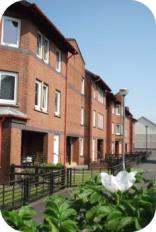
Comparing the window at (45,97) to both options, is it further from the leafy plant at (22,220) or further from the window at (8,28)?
the leafy plant at (22,220)

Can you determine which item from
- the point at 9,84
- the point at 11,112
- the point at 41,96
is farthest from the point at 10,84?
the point at 41,96

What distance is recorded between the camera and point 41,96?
34.6 feet

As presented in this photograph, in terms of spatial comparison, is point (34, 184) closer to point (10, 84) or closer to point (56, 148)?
point (10, 84)

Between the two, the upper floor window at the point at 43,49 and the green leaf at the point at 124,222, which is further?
the upper floor window at the point at 43,49

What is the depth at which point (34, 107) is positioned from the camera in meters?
10.2

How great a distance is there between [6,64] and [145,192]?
8.21 meters

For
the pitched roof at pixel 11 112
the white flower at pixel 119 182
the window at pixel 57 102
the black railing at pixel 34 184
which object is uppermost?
the window at pixel 57 102

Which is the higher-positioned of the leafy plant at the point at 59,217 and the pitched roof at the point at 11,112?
the pitched roof at the point at 11,112

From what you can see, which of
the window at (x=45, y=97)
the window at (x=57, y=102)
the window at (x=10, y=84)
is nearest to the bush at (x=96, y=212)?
the window at (x=10, y=84)

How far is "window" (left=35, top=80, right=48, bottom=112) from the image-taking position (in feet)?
33.9

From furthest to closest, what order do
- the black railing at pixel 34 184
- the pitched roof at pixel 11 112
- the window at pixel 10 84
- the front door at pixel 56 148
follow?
the front door at pixel 56 148, the pitched roof at pixel 11 112, the window at pixel 10 84, the black railing at pixel 34 184

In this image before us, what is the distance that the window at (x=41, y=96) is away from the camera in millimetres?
10328

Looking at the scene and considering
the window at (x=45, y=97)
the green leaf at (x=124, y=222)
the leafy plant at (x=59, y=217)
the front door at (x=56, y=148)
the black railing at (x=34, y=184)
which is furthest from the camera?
the front door at (x=56, y=148)

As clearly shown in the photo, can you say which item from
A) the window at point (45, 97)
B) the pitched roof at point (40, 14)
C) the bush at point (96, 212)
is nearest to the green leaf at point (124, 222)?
the bush at point (96, 212)
